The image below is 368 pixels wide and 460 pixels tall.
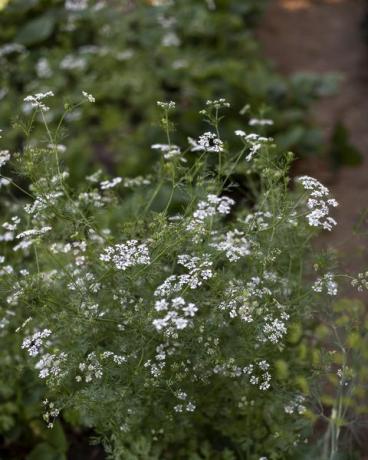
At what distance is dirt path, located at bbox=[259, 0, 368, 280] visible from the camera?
212 inches

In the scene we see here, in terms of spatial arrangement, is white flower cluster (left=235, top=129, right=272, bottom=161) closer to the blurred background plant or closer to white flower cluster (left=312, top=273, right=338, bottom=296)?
white flower cluster (left=312, top=273, right=338, bottom=296)

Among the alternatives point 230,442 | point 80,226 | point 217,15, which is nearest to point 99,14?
point 217,15

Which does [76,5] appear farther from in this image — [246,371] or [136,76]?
[246,371]

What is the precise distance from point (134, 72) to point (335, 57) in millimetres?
2656

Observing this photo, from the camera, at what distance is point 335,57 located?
723 cm

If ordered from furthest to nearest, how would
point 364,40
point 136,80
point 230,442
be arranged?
point 364,40 → point 136,80 → point 230,442

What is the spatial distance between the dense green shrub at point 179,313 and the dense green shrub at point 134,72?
217cm

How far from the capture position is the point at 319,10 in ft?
26.8

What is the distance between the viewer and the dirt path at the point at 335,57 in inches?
212

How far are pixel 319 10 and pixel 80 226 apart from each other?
6279 mm

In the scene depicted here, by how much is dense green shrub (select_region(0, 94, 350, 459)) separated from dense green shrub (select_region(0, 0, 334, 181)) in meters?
2.17

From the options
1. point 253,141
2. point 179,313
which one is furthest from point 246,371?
point 253,141

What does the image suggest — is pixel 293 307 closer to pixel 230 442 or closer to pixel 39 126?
pixel 230 442

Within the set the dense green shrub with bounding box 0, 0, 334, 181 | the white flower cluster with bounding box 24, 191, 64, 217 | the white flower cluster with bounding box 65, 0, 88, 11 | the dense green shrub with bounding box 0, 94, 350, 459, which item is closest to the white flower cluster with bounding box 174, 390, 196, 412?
the dense green shrub with bounding box 0, 94, 350, 459
